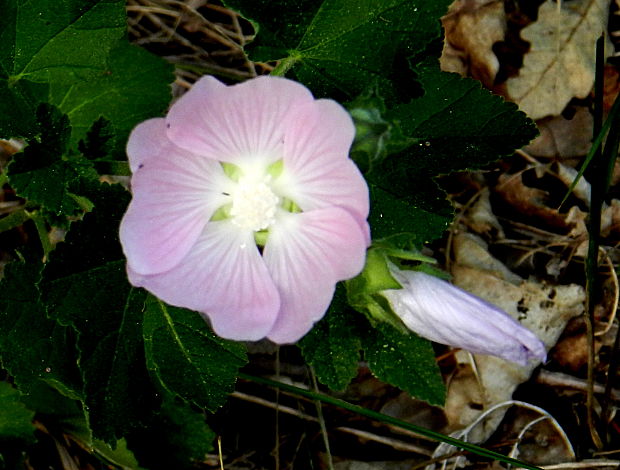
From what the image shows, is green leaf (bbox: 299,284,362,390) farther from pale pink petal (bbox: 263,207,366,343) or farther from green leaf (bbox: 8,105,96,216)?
green leaf (bbox: 8,105,96,216)

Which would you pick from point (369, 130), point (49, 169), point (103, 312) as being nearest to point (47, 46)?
point (49, 169)

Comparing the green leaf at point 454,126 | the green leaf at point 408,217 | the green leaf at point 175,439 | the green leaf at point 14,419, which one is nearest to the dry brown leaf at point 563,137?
the green leaf at point 454,126

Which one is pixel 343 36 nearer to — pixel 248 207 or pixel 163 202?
pixel 248 207

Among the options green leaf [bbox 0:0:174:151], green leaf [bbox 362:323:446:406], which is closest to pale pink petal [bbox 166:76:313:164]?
green leaf [bbox 0:0:174:151]

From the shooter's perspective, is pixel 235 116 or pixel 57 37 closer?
pixel 235 116

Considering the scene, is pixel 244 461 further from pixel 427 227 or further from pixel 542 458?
pixel 427 227

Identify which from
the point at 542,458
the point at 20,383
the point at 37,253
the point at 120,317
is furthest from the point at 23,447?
the point at 542,458
